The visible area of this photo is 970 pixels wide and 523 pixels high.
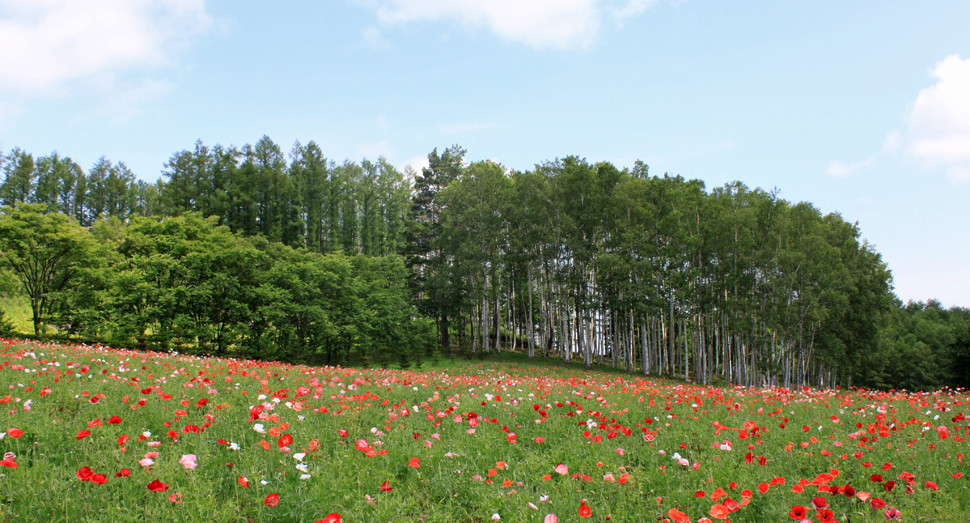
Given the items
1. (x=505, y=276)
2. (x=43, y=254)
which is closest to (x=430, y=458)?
(x=43, y=254)

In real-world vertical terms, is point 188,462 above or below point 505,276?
below

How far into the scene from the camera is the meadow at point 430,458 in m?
3.19

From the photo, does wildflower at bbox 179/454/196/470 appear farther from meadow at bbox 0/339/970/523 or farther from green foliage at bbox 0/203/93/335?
green foliage at bbox 0/203/93/335

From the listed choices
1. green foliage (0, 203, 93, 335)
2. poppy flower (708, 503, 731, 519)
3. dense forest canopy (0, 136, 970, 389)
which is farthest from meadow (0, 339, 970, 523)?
green foliage (0, 203, 93, 335)

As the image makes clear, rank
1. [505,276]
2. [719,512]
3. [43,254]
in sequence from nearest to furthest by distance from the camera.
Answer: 1. [719,512]
2. [43,254]
3. [505,276]

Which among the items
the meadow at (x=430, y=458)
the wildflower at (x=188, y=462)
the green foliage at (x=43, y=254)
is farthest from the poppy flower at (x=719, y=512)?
the green foliage at (x=43, y=254)

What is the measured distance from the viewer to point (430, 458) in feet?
14.6

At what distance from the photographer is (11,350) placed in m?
9.57

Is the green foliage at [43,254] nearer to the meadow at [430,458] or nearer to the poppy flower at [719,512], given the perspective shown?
the meadow at [430,458]

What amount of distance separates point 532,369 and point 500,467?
23821 mm

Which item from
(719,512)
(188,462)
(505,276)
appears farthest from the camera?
(505,276)

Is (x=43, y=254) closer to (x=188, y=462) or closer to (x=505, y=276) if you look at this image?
(x=505, y=276)

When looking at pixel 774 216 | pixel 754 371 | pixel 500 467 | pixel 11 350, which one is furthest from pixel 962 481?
pixel 754 371

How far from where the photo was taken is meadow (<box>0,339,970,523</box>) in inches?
126
